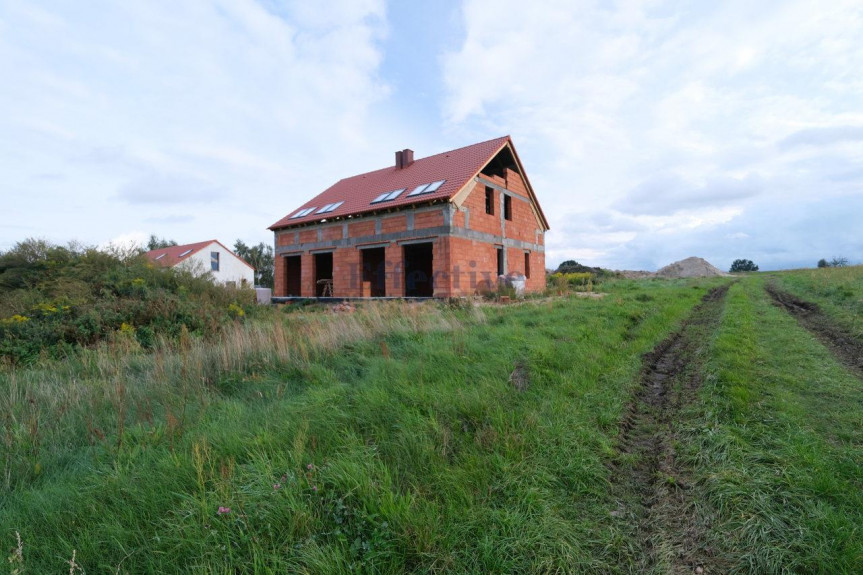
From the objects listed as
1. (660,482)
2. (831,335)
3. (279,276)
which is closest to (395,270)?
(279,276)

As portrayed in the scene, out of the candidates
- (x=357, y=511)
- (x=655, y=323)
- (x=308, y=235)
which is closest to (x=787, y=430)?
(x=357, y=511)

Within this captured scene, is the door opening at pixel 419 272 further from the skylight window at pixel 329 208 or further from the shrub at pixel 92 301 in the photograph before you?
the shrub at pixel 92 301

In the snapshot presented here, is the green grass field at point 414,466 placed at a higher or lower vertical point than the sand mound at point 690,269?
lower

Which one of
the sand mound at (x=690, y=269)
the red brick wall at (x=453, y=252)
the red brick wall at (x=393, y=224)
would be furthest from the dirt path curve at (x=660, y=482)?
the sand mound at (x=690, y=269)

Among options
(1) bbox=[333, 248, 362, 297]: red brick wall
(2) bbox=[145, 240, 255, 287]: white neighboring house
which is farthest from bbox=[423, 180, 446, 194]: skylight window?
(2) bbox=[145, 240, 255, 287]: white neighboring house

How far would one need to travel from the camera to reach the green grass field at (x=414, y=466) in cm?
206

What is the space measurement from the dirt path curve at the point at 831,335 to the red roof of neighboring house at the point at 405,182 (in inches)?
426

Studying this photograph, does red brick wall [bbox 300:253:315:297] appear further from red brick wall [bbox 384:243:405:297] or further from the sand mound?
the sand mound

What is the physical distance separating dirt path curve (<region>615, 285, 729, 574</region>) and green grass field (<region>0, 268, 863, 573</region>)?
0.17ft

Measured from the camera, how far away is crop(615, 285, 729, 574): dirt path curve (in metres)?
2.15

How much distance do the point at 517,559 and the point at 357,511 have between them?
92 centimetres

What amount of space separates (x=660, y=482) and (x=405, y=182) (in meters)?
17.2

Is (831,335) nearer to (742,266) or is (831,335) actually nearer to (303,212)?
(303,212)

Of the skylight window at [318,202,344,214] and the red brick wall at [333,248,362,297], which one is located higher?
the skylight window at [318,202,344,214]
